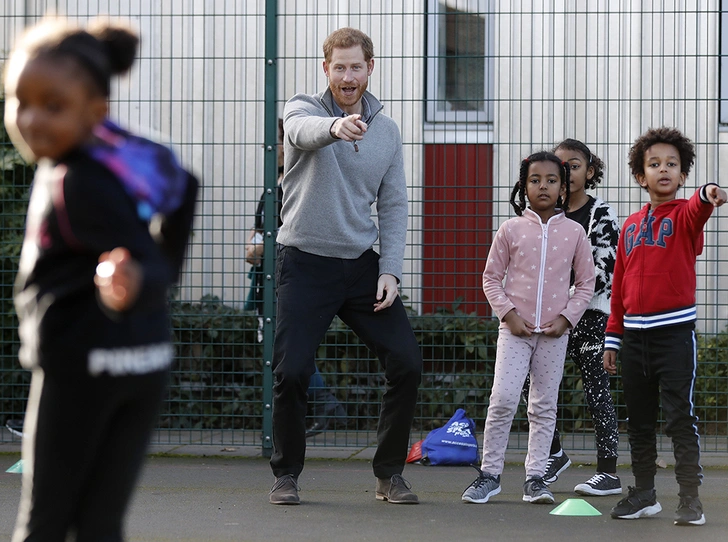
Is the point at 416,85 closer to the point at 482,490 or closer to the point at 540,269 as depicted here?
the point at 540,269

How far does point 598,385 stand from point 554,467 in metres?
0.51

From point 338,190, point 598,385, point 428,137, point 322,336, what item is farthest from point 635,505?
point 428,137

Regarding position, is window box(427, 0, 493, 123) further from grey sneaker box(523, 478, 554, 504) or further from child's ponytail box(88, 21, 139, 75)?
child's ponytail box(88, 21, 139, 75)

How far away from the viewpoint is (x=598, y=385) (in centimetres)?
516

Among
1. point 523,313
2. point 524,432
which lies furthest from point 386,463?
point 524,432

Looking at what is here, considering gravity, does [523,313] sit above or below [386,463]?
above

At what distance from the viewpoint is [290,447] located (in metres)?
4.70

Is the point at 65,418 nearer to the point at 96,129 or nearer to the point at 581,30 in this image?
the point at 96,129

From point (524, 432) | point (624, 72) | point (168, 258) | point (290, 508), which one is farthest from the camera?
point (524, 432)

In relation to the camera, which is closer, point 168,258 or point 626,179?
point 168,258

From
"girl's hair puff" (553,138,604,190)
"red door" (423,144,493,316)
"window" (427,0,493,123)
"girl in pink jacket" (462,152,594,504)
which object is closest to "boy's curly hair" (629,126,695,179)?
"girl in pink jacket" (462,152,594,504)

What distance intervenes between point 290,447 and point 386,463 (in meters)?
0.45

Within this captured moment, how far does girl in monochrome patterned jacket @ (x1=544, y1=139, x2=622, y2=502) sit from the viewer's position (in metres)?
5.12

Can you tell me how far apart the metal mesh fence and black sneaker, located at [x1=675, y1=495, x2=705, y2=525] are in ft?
6.45
